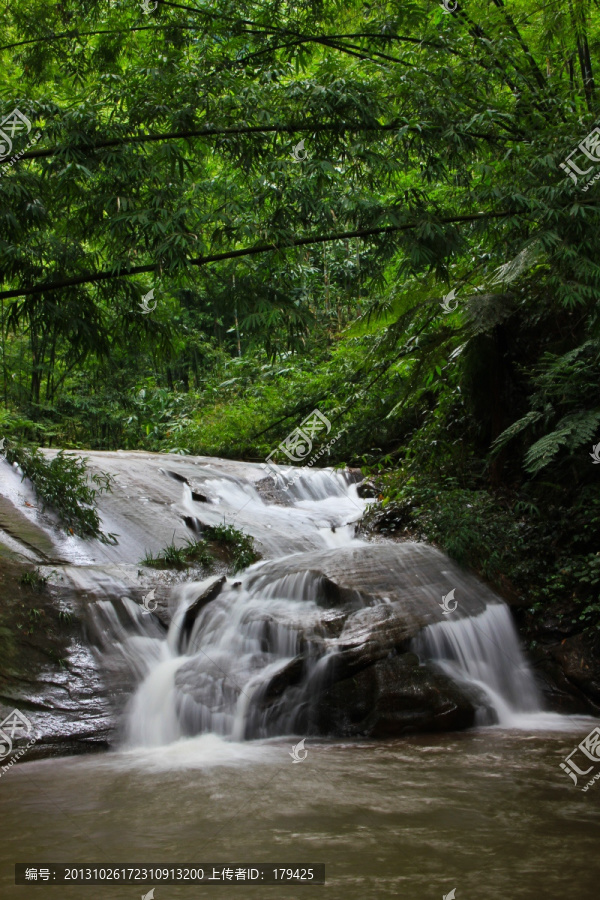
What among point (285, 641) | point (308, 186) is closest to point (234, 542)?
point (285, 641)

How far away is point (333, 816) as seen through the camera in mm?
3916

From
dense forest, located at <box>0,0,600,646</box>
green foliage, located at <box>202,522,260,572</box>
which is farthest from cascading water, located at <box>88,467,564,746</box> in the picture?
dense forest, located at <box>0,0,600,646</box>

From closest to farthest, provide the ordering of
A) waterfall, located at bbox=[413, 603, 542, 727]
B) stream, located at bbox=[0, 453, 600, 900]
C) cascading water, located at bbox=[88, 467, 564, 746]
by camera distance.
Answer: stream, located at bbox=[0, 453, 600, 900]
cascading water, located at bbox=[88, 467, 564, 746]
waterfall, located at bbox=[413, 603, 542, 727]

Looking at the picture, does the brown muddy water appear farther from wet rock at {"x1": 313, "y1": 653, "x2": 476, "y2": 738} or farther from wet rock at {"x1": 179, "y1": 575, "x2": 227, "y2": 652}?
wet rock at {"x1": 179, "y1": 575, "x2": 227, "y2": 652}

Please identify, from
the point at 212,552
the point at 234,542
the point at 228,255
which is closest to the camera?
the point at 228,255

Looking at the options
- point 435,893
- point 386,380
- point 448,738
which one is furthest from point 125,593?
point 386,380

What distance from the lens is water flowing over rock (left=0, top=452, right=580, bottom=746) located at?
5809 millimetres

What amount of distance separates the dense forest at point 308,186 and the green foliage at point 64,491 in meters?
0.37

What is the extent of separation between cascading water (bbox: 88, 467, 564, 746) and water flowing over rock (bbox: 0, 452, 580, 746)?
12 mm

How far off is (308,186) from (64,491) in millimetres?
4472

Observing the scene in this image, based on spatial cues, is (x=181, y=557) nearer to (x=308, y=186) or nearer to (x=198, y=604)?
(x=198, y=604)

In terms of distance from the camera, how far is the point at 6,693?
5.47m

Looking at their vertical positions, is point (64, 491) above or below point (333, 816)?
above

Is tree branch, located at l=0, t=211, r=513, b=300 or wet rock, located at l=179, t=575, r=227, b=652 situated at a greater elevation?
tree branch, located at l=0, t=211, r=513, b=300
